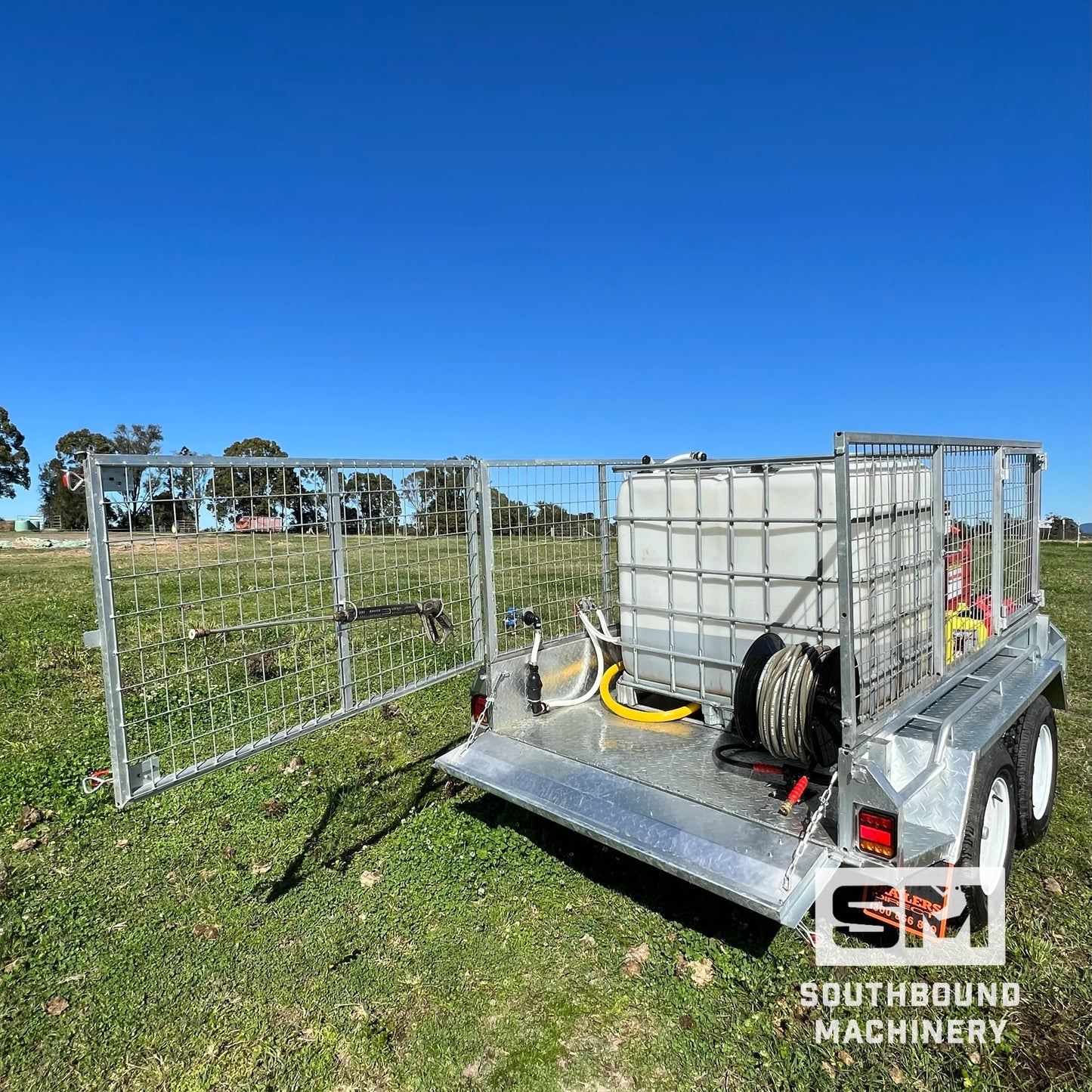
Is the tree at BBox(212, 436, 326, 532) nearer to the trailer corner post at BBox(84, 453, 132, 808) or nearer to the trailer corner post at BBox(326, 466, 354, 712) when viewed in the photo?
the trailer corner post at BBox(326, 466, 354, 712)

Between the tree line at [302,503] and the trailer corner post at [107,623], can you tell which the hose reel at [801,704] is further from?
the trailer corner post at [107,623]

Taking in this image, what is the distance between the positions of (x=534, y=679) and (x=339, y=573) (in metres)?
1.52

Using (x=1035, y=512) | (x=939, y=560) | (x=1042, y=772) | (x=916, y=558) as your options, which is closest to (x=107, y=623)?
(x=916, y=558)

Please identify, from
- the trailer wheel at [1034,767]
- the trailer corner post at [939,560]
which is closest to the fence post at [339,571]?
the trailer corner post at [939,560]

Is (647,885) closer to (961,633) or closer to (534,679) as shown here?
(534,679)

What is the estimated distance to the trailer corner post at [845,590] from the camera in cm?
258

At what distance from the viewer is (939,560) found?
133 inches

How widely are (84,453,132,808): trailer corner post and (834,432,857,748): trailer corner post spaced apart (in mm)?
2711

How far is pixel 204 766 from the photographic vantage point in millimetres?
3072

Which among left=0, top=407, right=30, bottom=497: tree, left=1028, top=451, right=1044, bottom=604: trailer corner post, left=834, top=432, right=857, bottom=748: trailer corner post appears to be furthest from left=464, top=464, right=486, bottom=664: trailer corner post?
left=0, top=407, right=30, bottom=497: tree

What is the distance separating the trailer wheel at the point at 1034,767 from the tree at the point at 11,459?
60.4m

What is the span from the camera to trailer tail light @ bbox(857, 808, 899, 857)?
8.58 ft

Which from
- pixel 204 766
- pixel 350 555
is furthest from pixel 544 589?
pixel 204 766

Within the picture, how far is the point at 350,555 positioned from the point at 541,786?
1527mm
